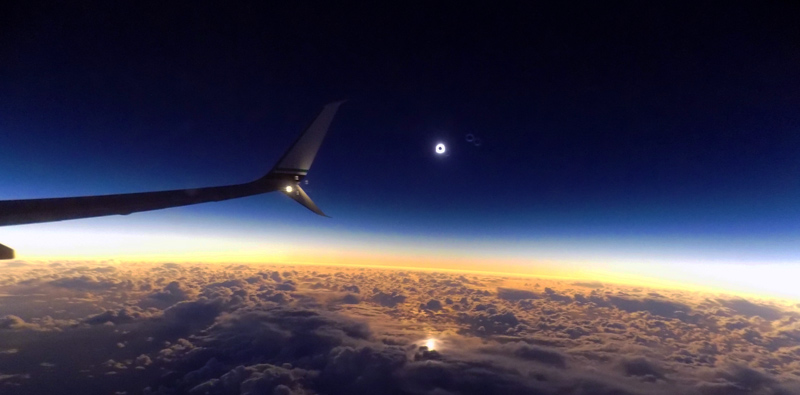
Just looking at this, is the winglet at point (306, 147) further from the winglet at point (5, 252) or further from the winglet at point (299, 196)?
the winglet at point (5, 252)

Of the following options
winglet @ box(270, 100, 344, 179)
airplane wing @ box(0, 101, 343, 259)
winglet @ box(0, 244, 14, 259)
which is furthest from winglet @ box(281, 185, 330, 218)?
winglet @ box(0, 244, 14, 259)

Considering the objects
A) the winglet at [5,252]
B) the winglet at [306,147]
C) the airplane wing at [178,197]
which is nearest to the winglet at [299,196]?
the airplane wing at [178,197]

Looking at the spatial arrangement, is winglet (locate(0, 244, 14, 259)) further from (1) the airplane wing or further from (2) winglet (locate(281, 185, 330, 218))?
(2) winglet (locate(281, 185, 330, 218))

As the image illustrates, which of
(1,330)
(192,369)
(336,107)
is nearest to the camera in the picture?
(336,107)

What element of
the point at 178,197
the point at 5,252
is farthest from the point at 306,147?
the point at 5,252

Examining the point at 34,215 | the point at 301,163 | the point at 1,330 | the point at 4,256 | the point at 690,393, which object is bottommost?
the point at 1,330

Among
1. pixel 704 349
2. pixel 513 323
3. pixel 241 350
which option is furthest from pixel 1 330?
pixel 704 349

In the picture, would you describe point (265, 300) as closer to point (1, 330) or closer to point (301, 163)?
point (1, 330)

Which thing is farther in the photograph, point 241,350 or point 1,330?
point 1,330
